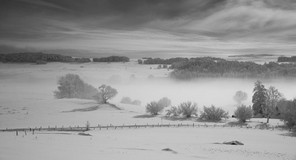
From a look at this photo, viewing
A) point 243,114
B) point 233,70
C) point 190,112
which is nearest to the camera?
point 243,114

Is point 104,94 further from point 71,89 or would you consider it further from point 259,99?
point 259,99

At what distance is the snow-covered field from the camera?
28.3 m

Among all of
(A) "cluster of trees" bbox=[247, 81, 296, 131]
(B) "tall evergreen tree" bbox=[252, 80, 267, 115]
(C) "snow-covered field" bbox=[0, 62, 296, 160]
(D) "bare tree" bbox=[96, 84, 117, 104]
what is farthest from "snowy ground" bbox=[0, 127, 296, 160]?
(D) "bare tree" bbox=[96, 84, 117, 104]

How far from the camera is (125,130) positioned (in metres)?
57.1

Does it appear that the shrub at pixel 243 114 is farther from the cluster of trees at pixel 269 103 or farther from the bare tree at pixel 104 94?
the bare tree at pixel 104 94

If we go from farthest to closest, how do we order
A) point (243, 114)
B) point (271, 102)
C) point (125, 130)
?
point (271, 102)
point (243, 114)
point (125, 130)

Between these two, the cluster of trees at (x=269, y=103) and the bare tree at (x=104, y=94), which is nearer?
the cluster of trees at (x=269, y=103)

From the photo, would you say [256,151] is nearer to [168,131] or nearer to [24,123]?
[168,131]

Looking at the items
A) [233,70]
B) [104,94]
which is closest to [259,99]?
[104,94]

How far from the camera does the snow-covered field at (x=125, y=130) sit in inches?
1114

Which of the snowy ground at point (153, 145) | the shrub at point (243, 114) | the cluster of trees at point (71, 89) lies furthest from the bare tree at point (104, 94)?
the shrub at point (243, 114)

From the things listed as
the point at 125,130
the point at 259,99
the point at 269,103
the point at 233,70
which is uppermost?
the point at 233,70

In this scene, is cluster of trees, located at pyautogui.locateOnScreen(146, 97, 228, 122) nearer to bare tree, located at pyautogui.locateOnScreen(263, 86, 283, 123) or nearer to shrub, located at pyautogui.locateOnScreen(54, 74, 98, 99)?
bare tree, located at pyautogui.locateOnScreen(263, 86, 283, 123)

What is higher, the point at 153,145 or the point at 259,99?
the point at 259,99
